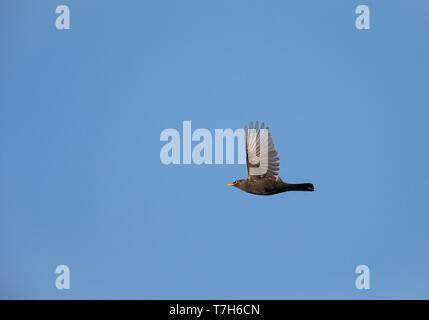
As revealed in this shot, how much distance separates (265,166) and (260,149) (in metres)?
0.27

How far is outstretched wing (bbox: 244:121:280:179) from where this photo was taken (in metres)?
9.30

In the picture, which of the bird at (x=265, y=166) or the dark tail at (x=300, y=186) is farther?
the dark tail at (x=300, y=186)

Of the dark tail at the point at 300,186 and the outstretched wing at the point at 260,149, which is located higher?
the outstretched wing at the point at 260,149

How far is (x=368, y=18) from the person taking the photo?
36.2ft

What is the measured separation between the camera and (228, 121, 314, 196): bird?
931 centimetres

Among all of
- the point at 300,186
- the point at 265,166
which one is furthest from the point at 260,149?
the point at 300,186

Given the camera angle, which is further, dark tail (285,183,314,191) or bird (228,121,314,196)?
dark tail (285,183,314,191)

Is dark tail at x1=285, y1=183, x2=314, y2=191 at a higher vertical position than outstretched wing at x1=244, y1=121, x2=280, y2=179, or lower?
lower

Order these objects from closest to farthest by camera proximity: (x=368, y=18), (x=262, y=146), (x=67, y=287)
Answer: (x=262, y=146) < (x=67, y=287) < (x=368, y=18)

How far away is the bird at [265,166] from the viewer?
9.31 meters

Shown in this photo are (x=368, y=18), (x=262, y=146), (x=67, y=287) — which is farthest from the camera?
(x=368, y=18)
